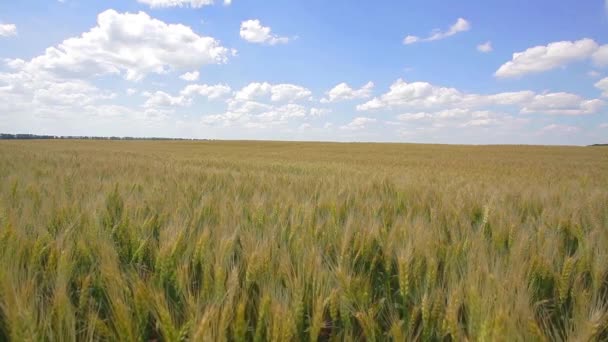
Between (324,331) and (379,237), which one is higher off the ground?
(379,237)

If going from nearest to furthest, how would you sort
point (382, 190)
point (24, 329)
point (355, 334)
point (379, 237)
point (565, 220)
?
point (24, 329)
point (355, 334)
point (379, 237)
point (565, 220)
point (382, 190)

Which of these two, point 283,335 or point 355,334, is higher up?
point 283,335

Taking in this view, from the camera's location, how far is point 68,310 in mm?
908

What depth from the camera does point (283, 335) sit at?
900mm

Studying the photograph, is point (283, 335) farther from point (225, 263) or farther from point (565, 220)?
point (565, 220)

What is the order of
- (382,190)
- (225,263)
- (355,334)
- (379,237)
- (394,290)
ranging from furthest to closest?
(382,190), (379,237), (394,290), (225,263), (355,334)

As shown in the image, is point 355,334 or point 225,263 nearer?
point 355,334

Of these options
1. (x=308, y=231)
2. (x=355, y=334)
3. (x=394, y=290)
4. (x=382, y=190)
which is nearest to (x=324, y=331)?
(x=355, y=334)

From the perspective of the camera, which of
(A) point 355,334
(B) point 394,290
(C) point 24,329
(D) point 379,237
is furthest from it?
(D) point 379,237

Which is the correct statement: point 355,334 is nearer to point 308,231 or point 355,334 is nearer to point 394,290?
point 394,290

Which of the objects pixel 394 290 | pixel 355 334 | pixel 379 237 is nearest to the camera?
pixel 355 334

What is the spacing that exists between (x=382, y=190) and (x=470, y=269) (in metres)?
2.59

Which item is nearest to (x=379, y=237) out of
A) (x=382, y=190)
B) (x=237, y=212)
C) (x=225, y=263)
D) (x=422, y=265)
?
(x=422, y=265)

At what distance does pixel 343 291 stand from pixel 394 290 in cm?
43
